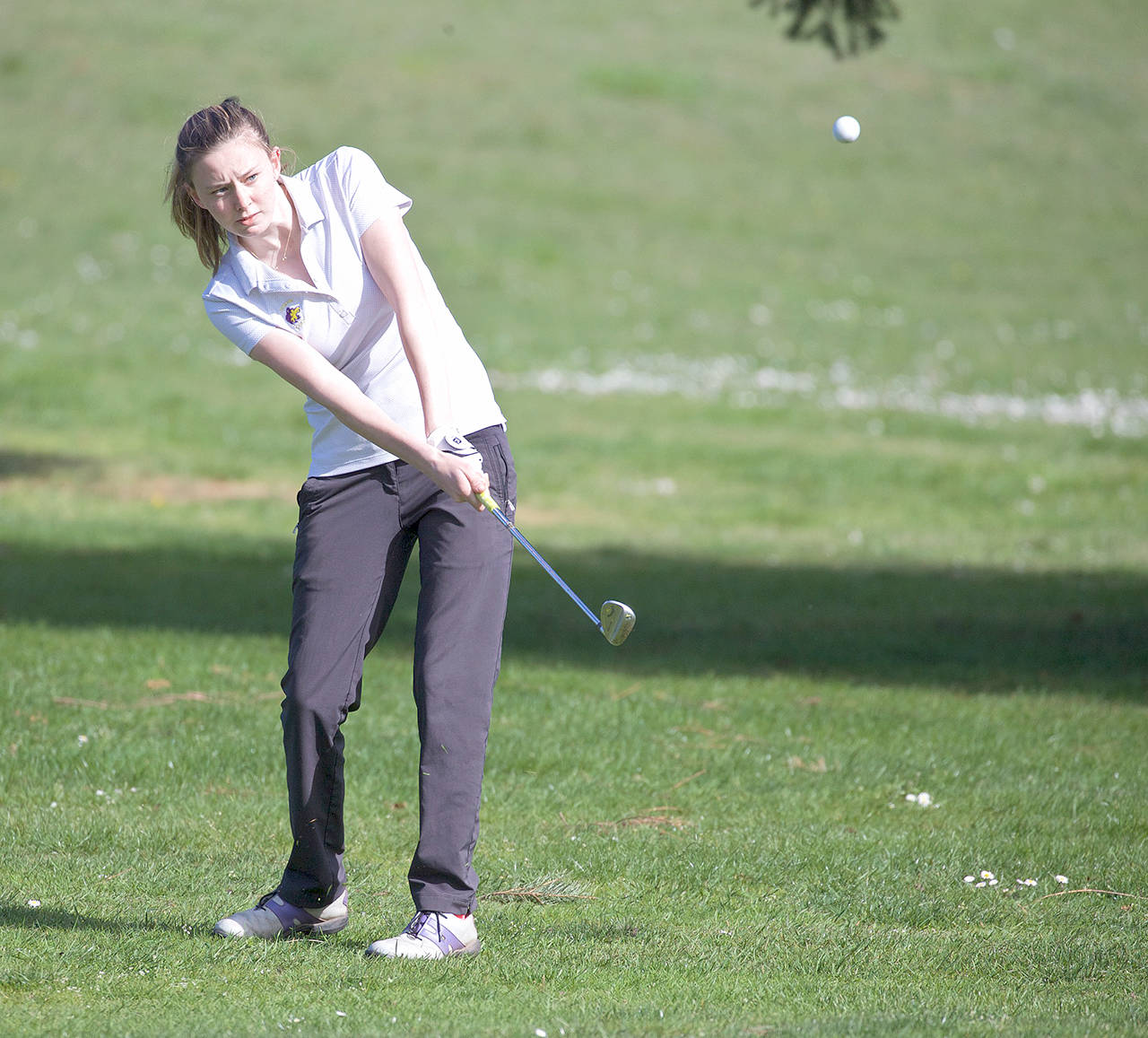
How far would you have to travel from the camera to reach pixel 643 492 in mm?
15031

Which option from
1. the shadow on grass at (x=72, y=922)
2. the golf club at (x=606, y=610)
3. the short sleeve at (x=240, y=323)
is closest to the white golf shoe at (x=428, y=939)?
the shadow on grass at (x=72, y=922)

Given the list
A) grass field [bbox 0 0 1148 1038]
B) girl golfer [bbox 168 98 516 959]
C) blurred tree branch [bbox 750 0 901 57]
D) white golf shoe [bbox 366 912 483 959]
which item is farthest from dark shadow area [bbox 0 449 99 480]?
white golf shoe [bbox 366 912 483 959]

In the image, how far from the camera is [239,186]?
13.5 feet

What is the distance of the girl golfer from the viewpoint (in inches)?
163

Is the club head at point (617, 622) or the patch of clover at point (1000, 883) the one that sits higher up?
the club head at point (617, 622)

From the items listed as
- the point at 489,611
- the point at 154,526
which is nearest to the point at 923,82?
the point at 154,526

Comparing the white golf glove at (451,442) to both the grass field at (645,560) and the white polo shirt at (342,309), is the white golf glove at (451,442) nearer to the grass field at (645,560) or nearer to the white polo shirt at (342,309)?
the white polo shirt at (342,309)

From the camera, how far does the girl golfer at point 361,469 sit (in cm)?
415

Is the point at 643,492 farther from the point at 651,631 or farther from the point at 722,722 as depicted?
the point at 722,722

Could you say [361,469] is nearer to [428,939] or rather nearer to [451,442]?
[451,442]

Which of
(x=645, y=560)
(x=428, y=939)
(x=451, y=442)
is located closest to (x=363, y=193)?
(x=451, y=442)

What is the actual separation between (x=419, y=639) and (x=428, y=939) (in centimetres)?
81

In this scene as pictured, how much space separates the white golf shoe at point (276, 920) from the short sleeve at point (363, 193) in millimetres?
1903

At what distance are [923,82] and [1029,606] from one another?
30520 millimetres
